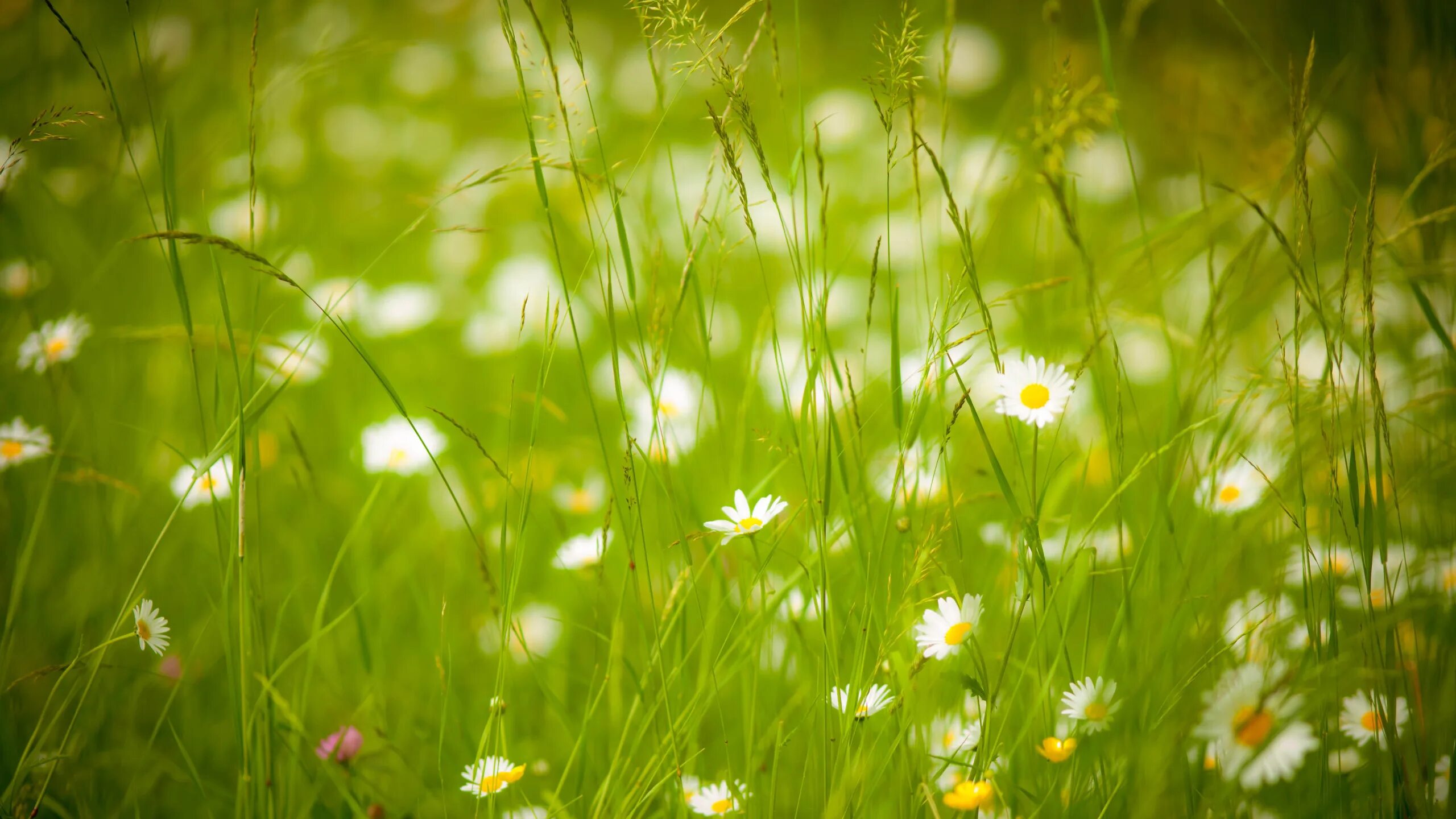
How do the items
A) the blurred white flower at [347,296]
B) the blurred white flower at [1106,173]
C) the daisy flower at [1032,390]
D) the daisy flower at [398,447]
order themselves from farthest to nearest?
the blurred white flower at [1106,173], the blurred white flower at [347,296], the daisy flower at [398,447], the daisy flower at [1032,390]

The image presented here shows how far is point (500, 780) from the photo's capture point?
1.96 feet

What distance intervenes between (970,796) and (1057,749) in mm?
84

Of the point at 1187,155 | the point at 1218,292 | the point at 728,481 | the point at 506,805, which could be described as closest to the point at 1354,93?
the point at 1187,155

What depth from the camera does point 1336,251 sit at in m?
1.69

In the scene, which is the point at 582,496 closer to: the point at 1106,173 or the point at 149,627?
the point at 149,627

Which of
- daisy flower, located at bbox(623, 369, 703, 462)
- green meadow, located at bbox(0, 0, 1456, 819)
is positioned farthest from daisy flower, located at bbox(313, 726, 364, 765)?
daisy flower, located at bbox(623, 369, 703, 462)

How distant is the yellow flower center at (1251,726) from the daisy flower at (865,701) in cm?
21

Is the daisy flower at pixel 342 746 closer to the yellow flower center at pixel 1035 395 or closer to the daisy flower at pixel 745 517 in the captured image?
the daisy flower at pixel 745 517

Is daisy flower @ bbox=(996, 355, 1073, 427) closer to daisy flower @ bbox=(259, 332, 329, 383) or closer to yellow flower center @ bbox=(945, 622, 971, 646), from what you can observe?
yellow flower center @ bbox=(945, 622, 971, 646)

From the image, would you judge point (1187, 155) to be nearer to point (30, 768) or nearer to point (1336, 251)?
point (1336, 251)

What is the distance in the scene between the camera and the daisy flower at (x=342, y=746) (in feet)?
2.16

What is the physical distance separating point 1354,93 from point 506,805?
241 centimetres

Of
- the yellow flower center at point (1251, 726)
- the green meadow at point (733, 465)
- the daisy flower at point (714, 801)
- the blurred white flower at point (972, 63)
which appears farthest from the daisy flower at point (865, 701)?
the blurred white flower at point (972, 63)

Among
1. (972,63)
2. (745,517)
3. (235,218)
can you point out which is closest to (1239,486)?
(745,517)
